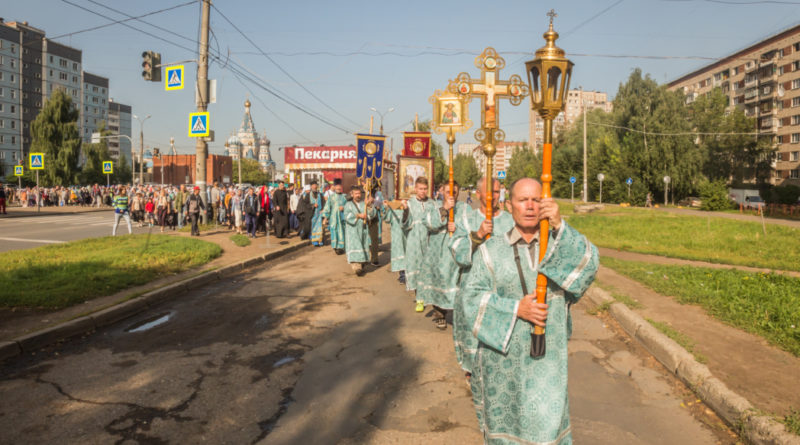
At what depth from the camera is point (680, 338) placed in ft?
19.2

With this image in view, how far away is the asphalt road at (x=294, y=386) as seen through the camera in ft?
12.5

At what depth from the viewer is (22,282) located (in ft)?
27.8

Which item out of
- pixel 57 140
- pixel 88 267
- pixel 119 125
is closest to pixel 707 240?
pixel 88 267

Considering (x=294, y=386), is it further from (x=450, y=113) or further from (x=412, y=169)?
(x=412, y=169)

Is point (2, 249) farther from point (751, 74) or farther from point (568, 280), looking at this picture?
point (751, 74)

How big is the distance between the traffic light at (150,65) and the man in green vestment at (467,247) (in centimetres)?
1197

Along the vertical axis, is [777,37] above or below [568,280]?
above

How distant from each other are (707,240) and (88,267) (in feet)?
55.8

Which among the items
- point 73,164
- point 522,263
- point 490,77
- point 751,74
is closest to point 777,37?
point 751,74

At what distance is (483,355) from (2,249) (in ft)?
48.5

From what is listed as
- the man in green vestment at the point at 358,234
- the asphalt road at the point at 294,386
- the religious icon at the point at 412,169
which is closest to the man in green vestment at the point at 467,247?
the asphalt road at the point at 294,386

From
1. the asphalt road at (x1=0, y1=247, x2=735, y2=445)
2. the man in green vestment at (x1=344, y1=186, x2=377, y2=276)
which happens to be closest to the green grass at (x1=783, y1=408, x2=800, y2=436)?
the asphalt road at (x1=0, y1=247, x2=735, y2=445)

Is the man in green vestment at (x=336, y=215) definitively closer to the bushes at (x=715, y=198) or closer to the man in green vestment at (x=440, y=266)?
the man in green vestment at (x=440, y=266)

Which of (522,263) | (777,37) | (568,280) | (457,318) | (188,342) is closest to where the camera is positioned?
(568,280)
